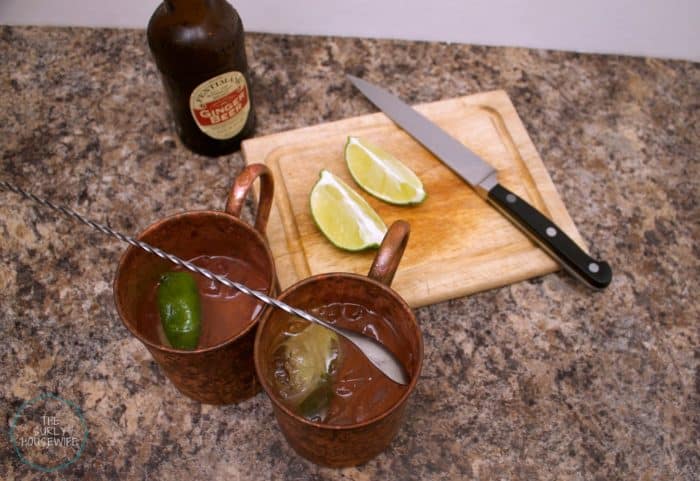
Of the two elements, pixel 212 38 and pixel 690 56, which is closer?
pixel 212 38

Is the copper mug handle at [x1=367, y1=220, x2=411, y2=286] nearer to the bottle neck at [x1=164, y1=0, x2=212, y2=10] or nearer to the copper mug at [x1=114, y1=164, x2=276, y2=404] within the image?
the copper mug at [x1=114, y1=164, x2=276, y2=404]

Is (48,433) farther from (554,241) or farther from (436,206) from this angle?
(554,241)

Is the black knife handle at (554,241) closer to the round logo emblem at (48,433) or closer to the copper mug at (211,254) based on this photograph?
the copper mug at (211,254)

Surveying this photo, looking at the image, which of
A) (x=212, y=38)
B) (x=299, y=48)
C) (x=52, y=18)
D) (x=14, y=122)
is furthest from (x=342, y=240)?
(x=52, y=18)

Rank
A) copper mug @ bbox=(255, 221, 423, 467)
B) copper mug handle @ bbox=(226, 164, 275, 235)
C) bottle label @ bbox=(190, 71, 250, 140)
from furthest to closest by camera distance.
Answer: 1. bottle label @ bbox=(190, 71, 250, 140)
2. copper mug handle @ bbox=(226, 164, 275, 235)
3. copper mug @ bbox=(255, 221, 423, 467)

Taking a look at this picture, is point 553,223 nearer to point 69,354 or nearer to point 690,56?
point 690,56

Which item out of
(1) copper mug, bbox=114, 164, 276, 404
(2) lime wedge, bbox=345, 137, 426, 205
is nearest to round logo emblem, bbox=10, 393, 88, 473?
(1) copper mug, bbox=114, 164, 276, 404
